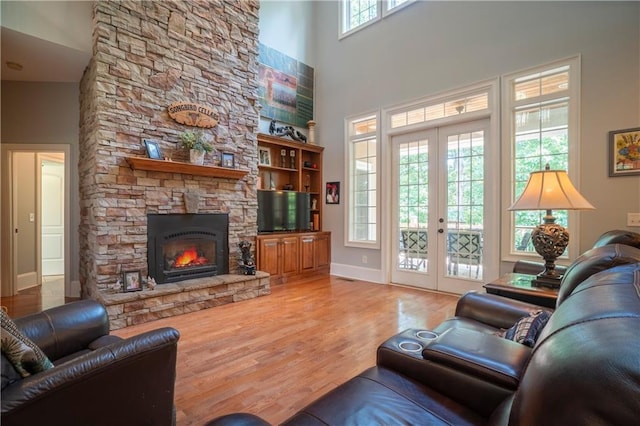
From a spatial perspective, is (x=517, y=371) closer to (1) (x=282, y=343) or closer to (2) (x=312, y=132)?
(1) (x=282, y=343)

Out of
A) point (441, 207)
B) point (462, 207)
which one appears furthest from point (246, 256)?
point (462, 207)

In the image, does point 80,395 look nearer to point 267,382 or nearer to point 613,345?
point 267,382

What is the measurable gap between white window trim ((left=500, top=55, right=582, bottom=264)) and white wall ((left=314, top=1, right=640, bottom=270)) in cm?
6

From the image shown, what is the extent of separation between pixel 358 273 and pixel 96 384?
449 centimetres

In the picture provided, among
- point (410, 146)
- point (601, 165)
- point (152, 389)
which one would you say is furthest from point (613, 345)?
point (410, 146)

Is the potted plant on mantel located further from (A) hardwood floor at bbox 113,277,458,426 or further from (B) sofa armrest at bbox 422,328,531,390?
(B) sofa armrest at bbox 422,328,531,390

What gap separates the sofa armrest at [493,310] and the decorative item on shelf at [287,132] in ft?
13.6

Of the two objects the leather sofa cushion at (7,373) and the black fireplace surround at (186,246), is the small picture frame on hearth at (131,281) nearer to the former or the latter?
the black fireplace surround at (186,246)

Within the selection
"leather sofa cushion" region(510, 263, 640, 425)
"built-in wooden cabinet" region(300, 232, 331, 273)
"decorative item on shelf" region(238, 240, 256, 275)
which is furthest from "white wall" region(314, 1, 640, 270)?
"leather sofa cushion" region(510, 263, 640, 425)

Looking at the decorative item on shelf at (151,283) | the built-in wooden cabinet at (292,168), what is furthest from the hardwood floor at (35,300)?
the built-in wooden cabinet at (292,168)

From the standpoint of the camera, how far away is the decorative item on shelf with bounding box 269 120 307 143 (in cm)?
527

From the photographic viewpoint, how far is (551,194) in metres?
2.31

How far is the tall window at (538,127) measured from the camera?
3.43 m

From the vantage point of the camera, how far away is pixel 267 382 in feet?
6.88
